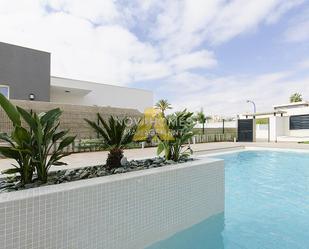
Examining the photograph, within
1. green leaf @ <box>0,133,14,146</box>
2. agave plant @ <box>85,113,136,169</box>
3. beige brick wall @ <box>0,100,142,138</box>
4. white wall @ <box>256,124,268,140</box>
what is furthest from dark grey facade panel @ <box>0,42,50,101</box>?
white wall @ <box>256,124,268,140</box>

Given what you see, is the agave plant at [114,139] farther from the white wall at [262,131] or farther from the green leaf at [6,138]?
the white wall at [262,131]

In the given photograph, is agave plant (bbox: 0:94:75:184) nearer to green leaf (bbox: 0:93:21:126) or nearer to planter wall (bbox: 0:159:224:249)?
green leaf (bbox: 0:93:21:126)

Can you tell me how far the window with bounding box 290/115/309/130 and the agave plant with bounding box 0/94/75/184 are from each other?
2773 centimetres

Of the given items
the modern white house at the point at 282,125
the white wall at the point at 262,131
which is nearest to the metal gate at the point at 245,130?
the modern white house at the point at 282,125

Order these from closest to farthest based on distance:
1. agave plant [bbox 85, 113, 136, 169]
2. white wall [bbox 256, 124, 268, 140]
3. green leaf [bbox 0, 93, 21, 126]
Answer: green leaf [bbox 0, 93, 21, 126], agave plant [bbox 85, 113, 136, 169], white wall [bbox 256, 124, 268, 140]

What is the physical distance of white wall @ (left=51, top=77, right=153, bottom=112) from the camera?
64.3 ft

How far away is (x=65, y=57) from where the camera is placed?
17531 mm

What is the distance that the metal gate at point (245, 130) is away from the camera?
22.4 metres

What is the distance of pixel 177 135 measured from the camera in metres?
4.93

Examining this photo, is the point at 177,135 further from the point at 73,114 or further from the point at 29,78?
the point at 29,78

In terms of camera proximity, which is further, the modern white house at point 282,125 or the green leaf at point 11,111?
the modern white house at point 282,125

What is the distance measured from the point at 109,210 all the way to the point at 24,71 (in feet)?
50.5

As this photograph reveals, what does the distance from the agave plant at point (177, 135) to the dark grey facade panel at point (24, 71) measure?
13.4 meters

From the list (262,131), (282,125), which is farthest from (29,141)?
(282,125)
